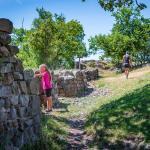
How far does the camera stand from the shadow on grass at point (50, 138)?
418 inches

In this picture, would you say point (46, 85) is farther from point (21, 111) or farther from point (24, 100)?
point (21, 111)

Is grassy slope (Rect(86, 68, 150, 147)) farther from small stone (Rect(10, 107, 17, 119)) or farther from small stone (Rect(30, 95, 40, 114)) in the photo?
small stone (Rect(10, 107, 17, 119))

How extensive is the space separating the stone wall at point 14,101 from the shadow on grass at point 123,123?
2.21 metres

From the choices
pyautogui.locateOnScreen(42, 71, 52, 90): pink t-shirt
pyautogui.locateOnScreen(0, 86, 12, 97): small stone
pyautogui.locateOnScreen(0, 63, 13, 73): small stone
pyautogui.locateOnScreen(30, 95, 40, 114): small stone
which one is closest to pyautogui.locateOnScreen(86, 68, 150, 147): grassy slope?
pyautogui.locateOnScreen(30, 95, 40, 114): small stone

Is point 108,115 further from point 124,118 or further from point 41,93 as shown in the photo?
point 41,93

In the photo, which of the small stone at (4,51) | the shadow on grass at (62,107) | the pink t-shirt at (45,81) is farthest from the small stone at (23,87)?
the shadow on grass at (62,107)

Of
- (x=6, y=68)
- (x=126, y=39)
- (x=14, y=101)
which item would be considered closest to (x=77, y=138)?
(x=14, y=101)

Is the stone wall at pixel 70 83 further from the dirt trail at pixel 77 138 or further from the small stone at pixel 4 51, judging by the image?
the small stone at pixel 4 51

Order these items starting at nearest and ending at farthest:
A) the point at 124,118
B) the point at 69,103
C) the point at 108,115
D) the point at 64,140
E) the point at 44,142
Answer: the point at 44,142
the point at 64,140
the point at 124,118
the point at 108,115
the point at 69,103

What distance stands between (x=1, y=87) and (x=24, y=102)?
1151mm

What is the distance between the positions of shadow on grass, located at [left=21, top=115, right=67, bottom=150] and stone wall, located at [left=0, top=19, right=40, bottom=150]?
18 centimetres

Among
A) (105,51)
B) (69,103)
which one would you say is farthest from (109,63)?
(69,103)

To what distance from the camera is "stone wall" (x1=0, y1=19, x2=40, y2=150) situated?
32.6 ft

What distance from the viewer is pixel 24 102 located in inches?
433
